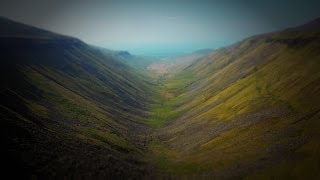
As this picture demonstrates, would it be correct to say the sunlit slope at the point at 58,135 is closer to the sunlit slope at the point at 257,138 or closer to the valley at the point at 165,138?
the valley at the point at 165,138

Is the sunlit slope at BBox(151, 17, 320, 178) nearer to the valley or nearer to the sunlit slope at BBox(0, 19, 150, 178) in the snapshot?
the valley

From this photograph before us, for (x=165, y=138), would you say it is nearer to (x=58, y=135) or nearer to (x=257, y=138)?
(x=257, y=138)

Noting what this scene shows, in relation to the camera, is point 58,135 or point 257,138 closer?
point 58,135

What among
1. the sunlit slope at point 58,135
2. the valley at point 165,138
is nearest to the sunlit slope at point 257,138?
the valley at point 165,138

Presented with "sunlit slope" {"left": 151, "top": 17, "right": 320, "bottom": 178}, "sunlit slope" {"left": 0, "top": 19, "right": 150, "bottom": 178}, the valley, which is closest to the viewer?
"sunlit slope" {"left": 0, "top": 19, "right": 150, "bottom": 178}

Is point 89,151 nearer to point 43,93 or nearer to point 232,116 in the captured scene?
point 43,93

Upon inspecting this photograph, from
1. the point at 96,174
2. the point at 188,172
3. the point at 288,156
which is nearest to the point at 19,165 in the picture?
the point at 96,174

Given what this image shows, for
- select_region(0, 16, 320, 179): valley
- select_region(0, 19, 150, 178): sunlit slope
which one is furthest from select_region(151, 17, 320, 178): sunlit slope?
select_region(0, 19, 150, 178): sunlit slope

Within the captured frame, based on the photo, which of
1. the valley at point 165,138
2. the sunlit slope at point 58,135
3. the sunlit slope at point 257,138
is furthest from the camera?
the sunlit slope at point 257,138

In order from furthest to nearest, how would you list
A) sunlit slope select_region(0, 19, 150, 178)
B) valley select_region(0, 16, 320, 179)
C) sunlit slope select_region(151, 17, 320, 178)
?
sunlit slope select_region(151, 17, 320, 178), valley select_region(0, 16, 320, 179), sunlit slope select_region(0, 19, 150, 178)

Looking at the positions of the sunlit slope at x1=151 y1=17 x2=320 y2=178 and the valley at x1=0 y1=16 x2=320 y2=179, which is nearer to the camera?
the valley at x1=0 y1=16 x2=320 y2=179

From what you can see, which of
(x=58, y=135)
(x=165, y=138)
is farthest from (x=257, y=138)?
(x=58, y=135)
